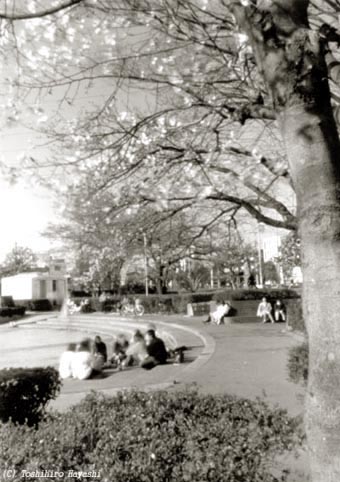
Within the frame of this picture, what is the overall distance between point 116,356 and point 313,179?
972cm

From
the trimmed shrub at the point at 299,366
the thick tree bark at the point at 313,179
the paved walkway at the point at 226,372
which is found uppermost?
the thick tree bark at the point at 313,179

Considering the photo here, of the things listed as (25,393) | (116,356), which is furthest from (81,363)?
(25,393)

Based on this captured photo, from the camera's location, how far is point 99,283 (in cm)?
3959

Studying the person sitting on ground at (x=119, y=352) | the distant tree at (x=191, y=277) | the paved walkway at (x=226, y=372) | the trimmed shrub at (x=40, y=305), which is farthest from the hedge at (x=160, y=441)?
the trimmed shrub at (x=40, y=305)

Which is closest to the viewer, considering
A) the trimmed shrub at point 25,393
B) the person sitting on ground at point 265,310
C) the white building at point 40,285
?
the trimmed shrub at point 25,393

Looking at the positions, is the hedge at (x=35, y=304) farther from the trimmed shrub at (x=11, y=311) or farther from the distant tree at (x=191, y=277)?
the distant tree at (x=191, y=277)

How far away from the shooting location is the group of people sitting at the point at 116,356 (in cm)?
1009

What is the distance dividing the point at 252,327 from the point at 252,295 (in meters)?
4.52

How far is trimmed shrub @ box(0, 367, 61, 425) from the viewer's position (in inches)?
198

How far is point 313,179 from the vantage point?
2.46 m

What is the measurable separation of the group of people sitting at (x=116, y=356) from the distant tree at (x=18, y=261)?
203ft

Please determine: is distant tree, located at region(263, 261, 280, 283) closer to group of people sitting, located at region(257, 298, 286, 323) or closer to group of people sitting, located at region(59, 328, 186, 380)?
group of people sitting, located at region(257, 298, 286, 323)

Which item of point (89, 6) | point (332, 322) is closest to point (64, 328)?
point (89, 6)

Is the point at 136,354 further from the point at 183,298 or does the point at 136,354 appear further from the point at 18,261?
the point at 18,261
